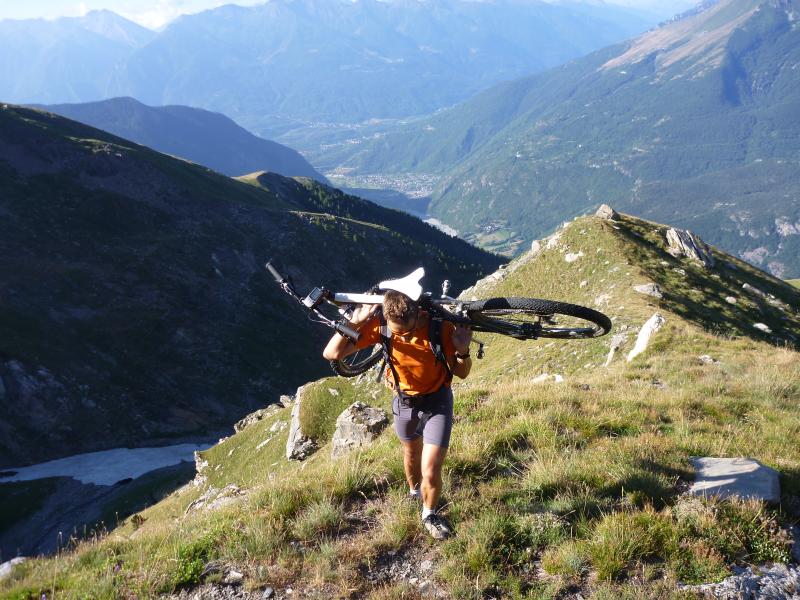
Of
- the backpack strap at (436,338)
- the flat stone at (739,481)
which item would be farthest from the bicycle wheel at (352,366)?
the flat stone at (739,481)

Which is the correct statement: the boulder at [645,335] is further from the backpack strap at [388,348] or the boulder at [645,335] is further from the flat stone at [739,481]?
the backpack strap at [388,348]

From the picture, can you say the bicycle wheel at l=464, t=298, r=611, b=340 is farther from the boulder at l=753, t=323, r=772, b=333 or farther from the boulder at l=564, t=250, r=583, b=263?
the boulder at l=564, t=250, r=583, b=263

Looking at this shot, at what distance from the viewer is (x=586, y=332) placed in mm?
7555

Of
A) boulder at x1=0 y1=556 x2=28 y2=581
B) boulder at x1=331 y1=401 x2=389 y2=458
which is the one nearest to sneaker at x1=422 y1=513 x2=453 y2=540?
boulder at x1=0 y1=556 x2=28 y2=581

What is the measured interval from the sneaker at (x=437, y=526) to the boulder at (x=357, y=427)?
33.6ft

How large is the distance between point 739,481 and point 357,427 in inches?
491

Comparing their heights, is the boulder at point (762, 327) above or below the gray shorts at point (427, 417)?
below

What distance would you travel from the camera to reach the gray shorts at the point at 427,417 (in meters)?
6.80

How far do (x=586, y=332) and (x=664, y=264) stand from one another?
1196 inches

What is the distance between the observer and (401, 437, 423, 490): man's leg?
728cm

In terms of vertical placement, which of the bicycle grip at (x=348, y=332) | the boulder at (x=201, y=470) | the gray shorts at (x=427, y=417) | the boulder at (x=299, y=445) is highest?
the bicycle grip at (x=348, y=332)

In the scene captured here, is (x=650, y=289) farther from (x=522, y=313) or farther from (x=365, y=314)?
(x=365, y=314)

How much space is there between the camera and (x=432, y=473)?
667 cm

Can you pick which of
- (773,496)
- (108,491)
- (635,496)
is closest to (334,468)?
(635,496)
